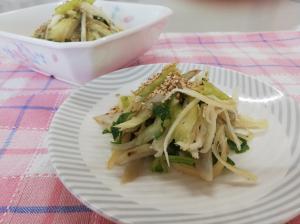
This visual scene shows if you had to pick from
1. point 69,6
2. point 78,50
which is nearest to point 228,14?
point 69,6

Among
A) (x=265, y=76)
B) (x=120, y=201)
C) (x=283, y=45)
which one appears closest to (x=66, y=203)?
(x=120, y=201)

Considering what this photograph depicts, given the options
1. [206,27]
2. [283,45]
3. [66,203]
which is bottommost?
[206,27]

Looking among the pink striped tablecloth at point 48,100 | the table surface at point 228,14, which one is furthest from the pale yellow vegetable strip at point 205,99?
the table surface at point 228,14

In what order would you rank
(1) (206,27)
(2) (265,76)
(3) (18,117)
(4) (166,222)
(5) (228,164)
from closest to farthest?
(4) (166,222) < (5) (228,164) < (3) (18,117) < (2) (265,76) < (1) (206,27)

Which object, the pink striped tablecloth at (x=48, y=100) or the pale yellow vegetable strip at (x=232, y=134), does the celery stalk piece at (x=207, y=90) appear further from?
the pink striped tablecloth at (x=48, y=100)

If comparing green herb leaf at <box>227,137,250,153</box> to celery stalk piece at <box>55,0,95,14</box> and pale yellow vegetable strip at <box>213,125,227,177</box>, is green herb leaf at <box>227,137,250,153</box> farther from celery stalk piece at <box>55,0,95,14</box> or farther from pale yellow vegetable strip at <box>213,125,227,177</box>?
celery stalk piece at <box>55,0,95,14</box>

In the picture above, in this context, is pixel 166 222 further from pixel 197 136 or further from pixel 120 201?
pixel 197 136
